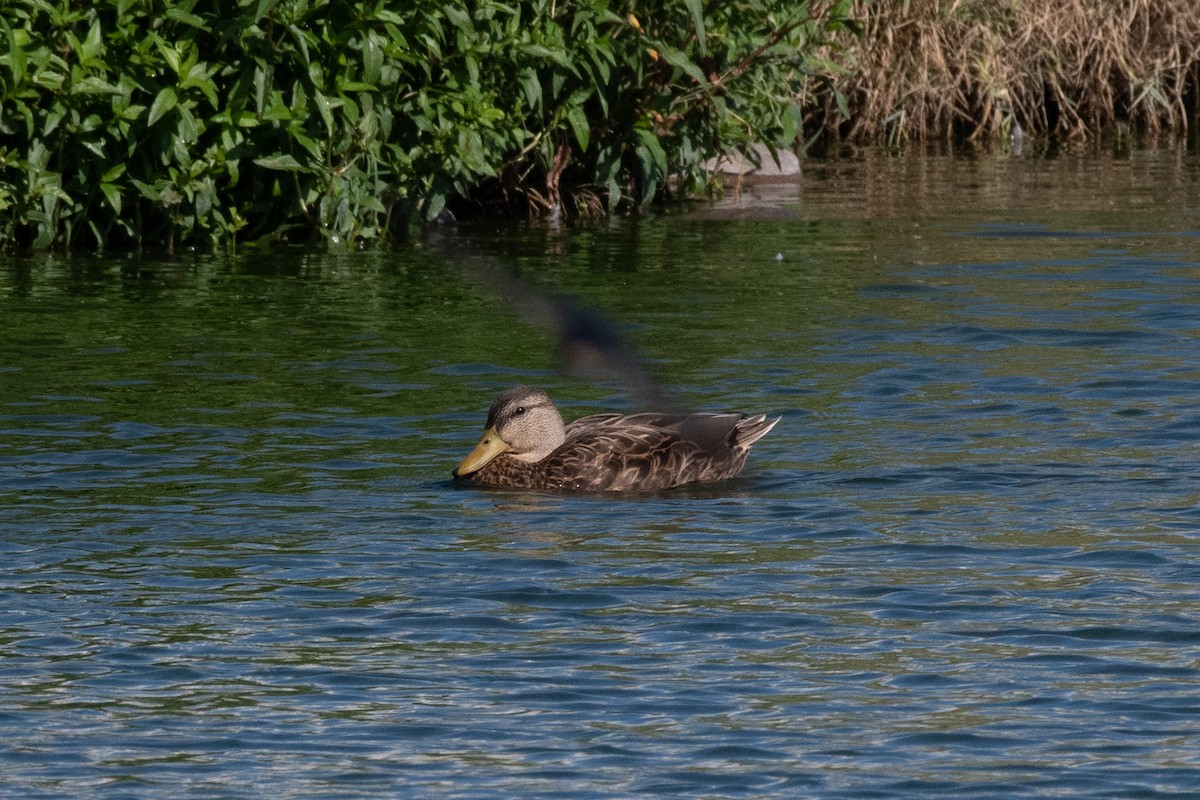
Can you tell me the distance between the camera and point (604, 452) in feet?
28.4

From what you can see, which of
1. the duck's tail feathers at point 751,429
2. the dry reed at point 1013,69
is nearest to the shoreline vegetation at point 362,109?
the dry reed at point 1013,69

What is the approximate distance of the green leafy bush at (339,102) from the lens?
12992mm

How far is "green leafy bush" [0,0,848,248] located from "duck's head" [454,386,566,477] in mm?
4725

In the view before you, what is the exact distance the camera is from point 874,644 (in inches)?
246

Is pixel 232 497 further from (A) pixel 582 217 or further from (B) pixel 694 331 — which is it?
(A) pixel 582 217

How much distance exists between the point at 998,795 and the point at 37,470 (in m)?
4.79

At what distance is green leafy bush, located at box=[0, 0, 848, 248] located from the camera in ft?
42.6

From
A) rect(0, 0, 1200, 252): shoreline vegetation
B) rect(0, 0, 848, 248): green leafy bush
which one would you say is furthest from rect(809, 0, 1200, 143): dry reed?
rect(0, 0, 848, 248): green leafy bush

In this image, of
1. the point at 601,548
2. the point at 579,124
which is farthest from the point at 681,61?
the point at 601,548

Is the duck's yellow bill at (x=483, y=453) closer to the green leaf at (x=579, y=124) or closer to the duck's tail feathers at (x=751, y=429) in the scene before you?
the duck's tail feathers at (x=751, y=429)

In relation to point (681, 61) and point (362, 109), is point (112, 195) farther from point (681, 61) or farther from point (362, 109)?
point (681, 61)

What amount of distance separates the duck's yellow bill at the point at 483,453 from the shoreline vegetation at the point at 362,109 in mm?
4816

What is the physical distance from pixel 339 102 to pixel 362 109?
0.35 meters

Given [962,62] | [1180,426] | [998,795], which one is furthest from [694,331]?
[962,62]
